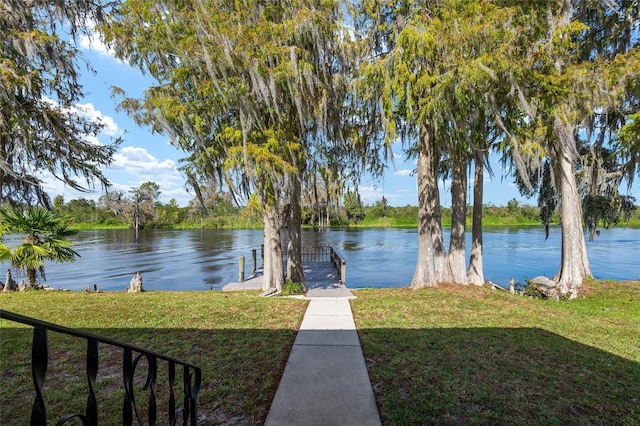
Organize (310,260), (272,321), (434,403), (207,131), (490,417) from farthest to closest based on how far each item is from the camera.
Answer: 1. (310,260)
2. (207,131)
3. (272,321)
4. (434,403)
5. (490,417)

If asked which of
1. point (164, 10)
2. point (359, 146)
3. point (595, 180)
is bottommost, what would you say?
point (595, 180)

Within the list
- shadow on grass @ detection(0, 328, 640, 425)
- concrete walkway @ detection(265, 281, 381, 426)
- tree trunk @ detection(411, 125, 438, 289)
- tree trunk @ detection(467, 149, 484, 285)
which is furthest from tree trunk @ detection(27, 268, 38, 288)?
tree trunk @ detection(467, 149, 484, 285)

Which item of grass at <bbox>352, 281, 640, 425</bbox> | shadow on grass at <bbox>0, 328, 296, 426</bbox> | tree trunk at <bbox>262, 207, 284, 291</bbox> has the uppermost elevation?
tree trunk at <bbox>262, 207, 284, 291</bbox>

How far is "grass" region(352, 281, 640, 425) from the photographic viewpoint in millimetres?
3103

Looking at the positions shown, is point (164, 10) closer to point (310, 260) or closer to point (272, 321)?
point (272, 321)

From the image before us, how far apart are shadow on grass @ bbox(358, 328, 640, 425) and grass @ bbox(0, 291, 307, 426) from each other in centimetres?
140

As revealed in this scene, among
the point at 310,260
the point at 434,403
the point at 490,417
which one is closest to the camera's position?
the point at 490,417

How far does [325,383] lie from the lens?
11.9 ft

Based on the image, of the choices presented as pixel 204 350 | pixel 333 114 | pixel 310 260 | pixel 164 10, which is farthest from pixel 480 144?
pixel 310 260

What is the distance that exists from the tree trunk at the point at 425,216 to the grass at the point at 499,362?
5.84 feet

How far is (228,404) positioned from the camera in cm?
322

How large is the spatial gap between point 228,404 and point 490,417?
2.49m

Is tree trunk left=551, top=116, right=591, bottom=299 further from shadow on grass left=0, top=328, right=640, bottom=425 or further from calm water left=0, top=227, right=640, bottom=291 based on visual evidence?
shadow on grass left=0, top=328, right=640, bottom=425

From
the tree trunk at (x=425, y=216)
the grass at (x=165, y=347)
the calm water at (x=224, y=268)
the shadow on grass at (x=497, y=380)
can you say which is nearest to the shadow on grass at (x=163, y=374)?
the grass at (x=165, y=347)
